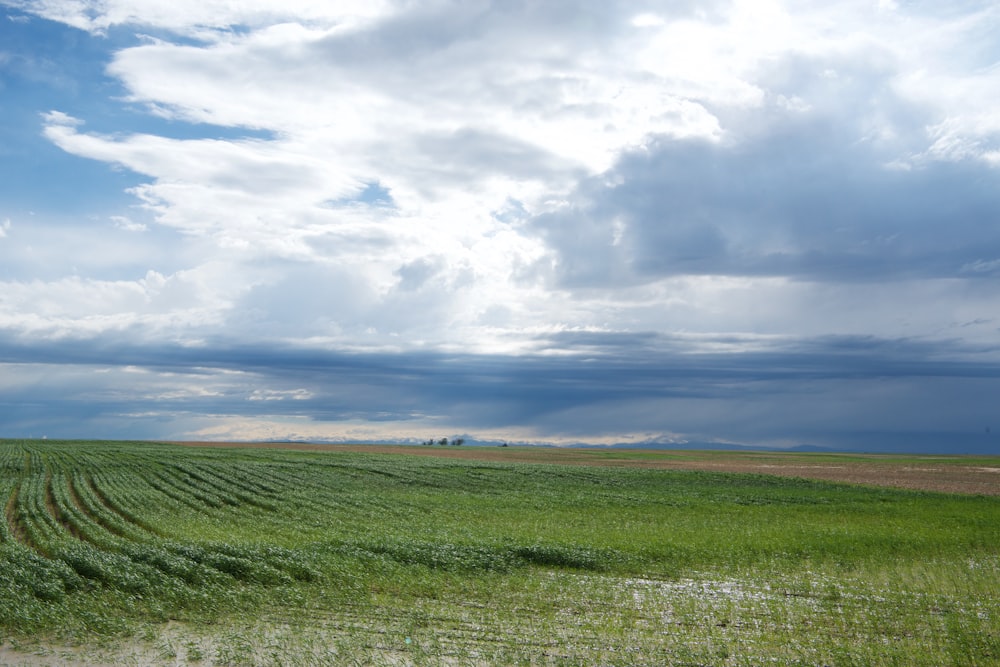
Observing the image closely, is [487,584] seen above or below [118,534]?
above

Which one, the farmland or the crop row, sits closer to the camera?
the farmland

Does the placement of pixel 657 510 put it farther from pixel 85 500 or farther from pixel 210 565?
pixel 85 500

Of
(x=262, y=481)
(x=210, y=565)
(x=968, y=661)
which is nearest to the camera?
(x=968, y=661)

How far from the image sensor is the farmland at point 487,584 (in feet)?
48.1

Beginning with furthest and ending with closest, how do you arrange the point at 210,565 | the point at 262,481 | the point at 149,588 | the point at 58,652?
the point at 262,481 < the point at 210,565 < the point at 149,588 < the point at 58,652

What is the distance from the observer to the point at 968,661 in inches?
540

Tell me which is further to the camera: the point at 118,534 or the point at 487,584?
the point at 118,534

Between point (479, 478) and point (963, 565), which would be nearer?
point (963, 565)

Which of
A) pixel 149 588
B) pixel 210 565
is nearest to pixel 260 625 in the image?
pixel 149 588

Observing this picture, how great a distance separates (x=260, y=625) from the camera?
1636 centimetres

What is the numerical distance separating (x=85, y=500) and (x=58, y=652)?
32714mm

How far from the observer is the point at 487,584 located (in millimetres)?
20609

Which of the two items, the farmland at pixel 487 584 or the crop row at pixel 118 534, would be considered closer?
the farmland at pixel 487 584

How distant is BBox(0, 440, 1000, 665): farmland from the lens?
14.7m
